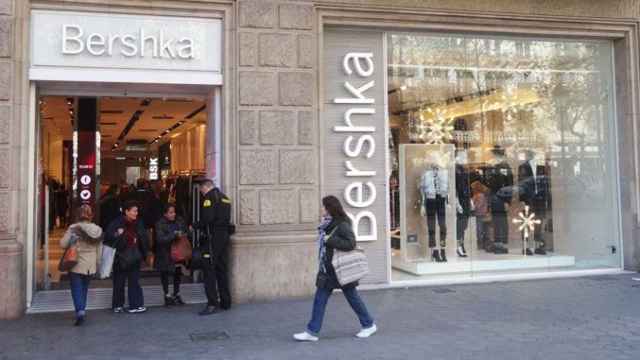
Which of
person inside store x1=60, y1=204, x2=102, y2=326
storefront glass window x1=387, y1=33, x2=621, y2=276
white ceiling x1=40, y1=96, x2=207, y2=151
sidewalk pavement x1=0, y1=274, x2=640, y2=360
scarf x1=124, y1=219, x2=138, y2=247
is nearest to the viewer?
sidewalk pavement x1=0, y1=274, x2=640, y2=360

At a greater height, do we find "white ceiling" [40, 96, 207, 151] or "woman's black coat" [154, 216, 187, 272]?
"white ceiling" [40, 96, 207, 151]

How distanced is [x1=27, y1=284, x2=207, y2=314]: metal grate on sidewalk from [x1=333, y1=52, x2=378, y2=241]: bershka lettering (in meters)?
2.77

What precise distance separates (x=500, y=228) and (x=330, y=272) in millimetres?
6156

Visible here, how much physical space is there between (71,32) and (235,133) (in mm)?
2758

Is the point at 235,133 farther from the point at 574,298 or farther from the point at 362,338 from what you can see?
the point at 574,298

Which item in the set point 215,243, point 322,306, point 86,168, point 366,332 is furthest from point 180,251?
point 86,168

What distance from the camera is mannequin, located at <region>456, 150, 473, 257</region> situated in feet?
38.7

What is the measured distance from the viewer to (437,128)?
38.5 feet

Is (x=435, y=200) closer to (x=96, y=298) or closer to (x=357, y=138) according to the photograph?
(x=357, y=138)

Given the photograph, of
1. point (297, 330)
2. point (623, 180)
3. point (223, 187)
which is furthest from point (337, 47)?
point (623, 180)

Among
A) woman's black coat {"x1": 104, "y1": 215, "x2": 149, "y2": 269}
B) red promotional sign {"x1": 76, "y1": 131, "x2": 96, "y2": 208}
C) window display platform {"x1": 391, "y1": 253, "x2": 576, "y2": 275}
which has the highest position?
red promotional sign {"x1": 76, "y1": 131, "x2": 96, "y2": 208}

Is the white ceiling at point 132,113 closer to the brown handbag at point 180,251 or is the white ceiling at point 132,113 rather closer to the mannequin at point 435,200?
the brown handbag at point 180,251

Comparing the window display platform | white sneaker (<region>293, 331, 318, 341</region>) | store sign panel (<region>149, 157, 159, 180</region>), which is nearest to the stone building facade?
the window display platform

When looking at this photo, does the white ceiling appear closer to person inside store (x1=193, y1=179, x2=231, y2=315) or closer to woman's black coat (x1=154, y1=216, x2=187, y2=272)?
woman's black coat (x1=154, y1=216, x2=187, y2=272)
